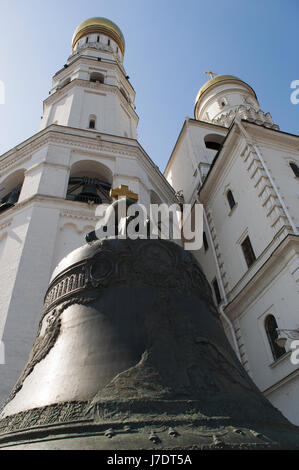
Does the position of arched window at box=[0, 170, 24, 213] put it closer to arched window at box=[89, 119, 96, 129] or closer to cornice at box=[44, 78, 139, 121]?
arched window at box=[89, 119, 96, 129]

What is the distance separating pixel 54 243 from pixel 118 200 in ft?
23.0

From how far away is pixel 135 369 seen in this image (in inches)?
96.9

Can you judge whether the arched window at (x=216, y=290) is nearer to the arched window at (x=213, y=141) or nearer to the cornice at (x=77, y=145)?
the cornice at (x=77, y=145)

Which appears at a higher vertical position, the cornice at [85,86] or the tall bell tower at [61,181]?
the cornice at [85,86]

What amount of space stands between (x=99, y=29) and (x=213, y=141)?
1478cm

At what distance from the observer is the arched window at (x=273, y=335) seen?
1034cm

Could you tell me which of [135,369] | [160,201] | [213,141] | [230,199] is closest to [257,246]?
[230,199]

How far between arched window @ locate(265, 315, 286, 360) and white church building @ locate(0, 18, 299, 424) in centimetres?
3

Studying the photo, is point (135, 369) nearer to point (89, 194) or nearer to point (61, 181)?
point (61, 181)

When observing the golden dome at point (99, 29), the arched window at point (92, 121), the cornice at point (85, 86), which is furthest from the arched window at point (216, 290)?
the golden dome at point (99, 29)

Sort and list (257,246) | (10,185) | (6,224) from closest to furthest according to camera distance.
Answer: (257,246) < (6,224) < (10,185)

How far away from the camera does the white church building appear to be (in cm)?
995

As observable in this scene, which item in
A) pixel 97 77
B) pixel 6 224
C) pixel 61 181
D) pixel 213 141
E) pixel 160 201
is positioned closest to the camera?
pixel 6 224

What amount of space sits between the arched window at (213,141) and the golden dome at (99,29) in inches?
502
